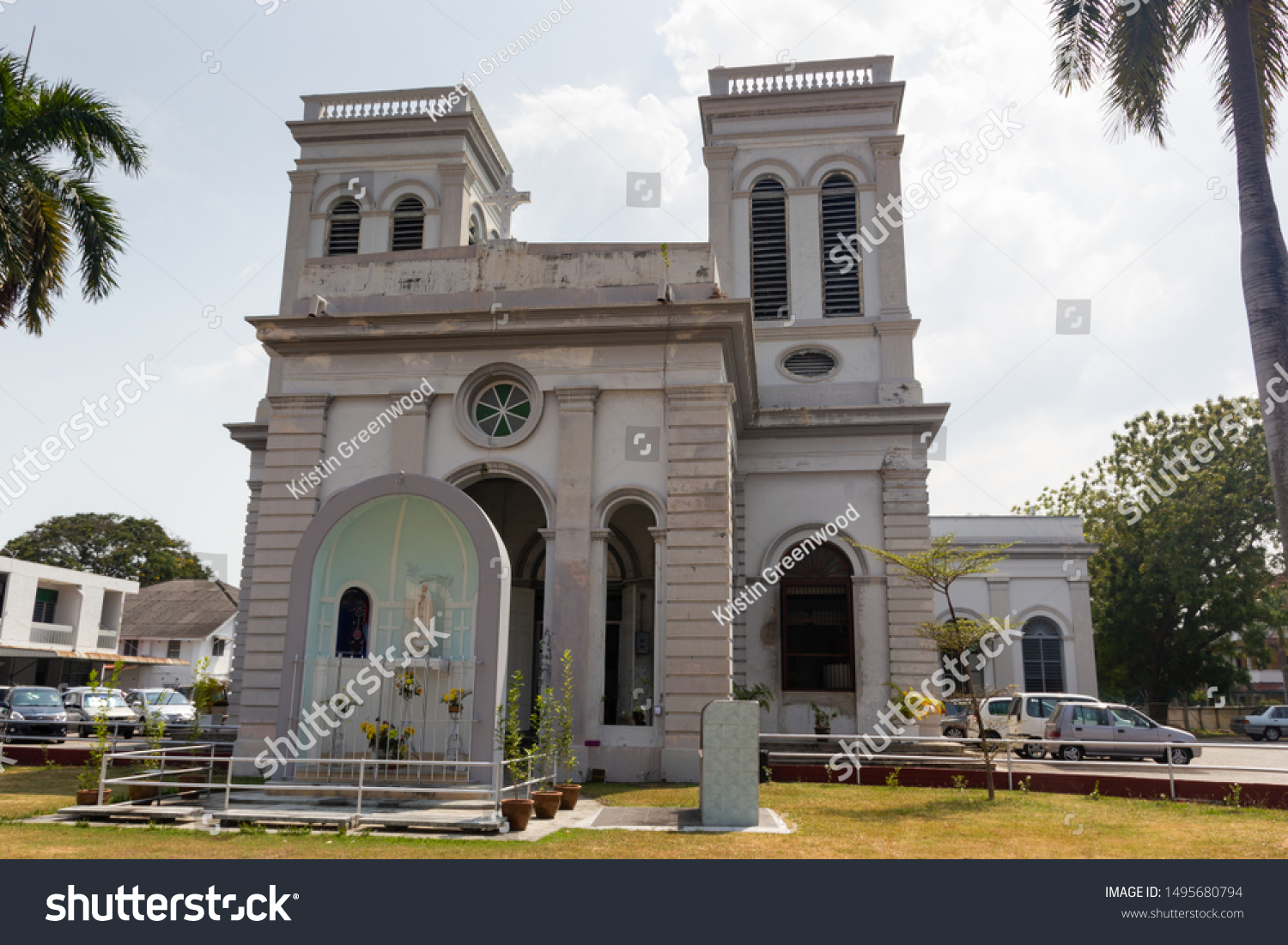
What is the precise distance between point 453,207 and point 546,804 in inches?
760

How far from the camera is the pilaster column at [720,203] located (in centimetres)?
2452

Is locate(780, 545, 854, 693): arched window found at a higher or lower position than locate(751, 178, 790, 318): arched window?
lower

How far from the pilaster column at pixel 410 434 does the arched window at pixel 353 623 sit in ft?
10.2

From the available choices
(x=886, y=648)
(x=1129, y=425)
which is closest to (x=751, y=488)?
(x=886, y=648)

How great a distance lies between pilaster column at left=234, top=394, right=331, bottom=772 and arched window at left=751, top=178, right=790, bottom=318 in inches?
463

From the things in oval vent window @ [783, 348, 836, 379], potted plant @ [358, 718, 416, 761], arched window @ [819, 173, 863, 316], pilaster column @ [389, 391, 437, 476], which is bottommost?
potted plant @ [358, 718, 416, 761]

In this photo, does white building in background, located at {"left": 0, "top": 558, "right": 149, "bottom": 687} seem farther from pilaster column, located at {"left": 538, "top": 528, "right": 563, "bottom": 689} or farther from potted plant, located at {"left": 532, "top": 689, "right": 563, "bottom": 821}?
potted plant, located at {"left": 532, "top": 689, "right": 563, "bottom": 821}

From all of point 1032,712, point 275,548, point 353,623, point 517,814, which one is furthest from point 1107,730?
point 275,548

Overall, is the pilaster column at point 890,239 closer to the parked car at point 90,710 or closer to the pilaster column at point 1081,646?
the pilaster column at point 1081,646

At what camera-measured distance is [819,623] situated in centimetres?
2161

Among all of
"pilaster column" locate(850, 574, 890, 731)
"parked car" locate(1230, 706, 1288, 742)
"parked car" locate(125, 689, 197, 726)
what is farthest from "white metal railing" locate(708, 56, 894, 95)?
"parked car" locate(1230, 706, 1288, 742)

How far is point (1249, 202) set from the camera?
1288cm

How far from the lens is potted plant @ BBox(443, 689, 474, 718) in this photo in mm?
13328

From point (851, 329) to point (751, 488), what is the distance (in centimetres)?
498
